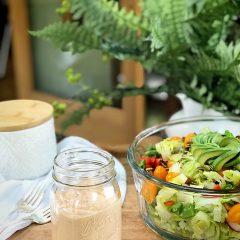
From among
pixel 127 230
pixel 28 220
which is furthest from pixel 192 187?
pixel 28 220

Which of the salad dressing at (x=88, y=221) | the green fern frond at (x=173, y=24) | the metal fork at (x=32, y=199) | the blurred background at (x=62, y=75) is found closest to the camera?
the salad dressing at (x=88, y=221)

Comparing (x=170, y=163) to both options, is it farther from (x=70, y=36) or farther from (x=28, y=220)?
(x=70, y=36)

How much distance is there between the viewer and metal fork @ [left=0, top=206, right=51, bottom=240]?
585mm

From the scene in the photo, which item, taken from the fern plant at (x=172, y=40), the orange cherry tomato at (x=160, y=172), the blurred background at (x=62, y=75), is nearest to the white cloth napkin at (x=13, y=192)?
the orange cherry tomato at (x=160, y=172)

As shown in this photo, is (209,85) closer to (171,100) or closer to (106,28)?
(106,28)

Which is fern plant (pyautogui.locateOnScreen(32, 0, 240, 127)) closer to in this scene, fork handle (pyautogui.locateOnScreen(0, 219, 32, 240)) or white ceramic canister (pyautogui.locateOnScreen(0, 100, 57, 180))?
white ceramic canister (pyautogui.locateOnScreen(0, 100, 57, 180))

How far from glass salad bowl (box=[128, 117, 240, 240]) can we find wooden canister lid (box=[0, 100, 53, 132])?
0.14 metres

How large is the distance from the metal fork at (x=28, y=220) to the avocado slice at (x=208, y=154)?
21 cm

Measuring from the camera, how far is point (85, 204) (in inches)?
20.9

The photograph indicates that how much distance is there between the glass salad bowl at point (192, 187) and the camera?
20.9 inches

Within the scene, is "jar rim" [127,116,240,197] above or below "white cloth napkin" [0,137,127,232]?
above

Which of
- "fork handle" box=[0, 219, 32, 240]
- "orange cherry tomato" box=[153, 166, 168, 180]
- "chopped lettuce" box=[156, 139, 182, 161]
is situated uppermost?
"chopped lettuce" box=[156, 139, 182, 161]

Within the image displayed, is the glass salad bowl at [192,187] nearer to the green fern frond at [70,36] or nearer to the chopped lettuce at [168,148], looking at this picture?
the chopped lettuce at [168,148]

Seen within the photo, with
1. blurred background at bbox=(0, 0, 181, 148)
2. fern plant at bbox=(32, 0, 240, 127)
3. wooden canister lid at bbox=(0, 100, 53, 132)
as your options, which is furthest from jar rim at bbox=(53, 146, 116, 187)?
blurred background at bbox=(0, 0, 181, 148)
